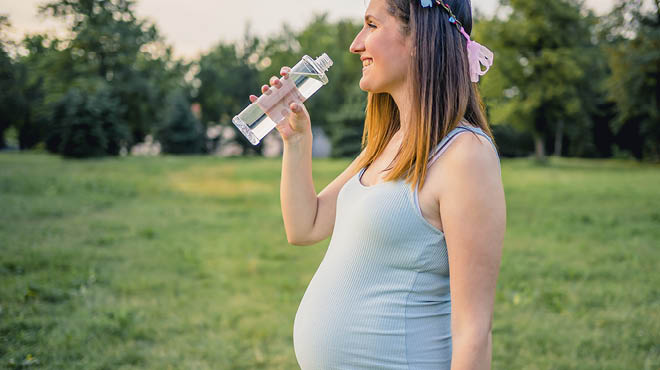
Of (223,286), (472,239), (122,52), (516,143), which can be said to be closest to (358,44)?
(472,239)

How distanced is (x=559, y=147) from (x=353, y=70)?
49.2ft

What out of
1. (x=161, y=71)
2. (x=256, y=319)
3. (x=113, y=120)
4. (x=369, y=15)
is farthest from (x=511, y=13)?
(x=369, y=15)

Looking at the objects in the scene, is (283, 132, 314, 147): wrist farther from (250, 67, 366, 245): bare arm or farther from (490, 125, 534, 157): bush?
(490, 125, 534, 157): bush

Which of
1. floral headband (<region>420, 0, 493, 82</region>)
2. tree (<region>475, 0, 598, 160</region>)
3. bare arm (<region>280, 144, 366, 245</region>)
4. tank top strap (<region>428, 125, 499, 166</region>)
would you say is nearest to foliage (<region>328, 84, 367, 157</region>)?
tree (<region>475, 0, 598, 160</region>)

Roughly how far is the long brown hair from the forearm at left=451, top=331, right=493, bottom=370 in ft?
1.20

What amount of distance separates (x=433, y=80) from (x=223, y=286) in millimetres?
4657

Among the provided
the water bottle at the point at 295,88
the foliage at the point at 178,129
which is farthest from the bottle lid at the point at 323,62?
the foliage at the point at 178,129

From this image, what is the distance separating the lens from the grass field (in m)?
3.91

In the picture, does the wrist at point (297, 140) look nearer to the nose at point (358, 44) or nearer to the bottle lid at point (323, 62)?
the bottle lid at point (323, 62)

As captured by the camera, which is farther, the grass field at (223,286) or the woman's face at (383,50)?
the grass field at (223,286)

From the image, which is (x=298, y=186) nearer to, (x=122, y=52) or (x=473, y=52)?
(x=473, y=52)

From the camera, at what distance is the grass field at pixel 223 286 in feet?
12.8

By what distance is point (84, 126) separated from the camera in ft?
76.9

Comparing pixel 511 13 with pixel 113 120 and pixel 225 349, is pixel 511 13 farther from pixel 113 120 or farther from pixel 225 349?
pixel 225 349
